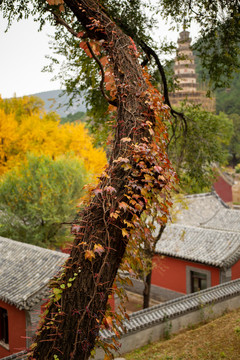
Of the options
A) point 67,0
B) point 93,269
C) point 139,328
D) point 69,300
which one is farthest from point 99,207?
point 139,328

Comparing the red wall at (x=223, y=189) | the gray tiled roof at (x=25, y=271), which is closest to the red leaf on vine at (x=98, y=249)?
the gray tiled roof at (x=25, y=271)

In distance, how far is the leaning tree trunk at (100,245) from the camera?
2521 mm

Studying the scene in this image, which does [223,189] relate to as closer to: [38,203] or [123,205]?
[38,203]

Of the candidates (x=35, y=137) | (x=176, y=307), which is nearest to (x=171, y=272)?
(x=176, y=307)

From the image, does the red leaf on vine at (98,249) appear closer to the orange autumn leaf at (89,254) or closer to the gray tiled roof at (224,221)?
the orange autumn leaf at (89,254)

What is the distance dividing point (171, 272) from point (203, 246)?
1.94 m

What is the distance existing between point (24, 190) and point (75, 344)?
15.6 metres

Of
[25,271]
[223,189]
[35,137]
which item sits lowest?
[223,189]

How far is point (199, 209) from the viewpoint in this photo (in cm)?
2472

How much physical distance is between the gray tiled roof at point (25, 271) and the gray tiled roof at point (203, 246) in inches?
218

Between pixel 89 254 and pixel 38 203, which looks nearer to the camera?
pixel 89 254

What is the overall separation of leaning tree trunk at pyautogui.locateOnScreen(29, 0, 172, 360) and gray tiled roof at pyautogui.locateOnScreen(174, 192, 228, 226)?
19.8 meters

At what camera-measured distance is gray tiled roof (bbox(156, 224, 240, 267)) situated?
14828mm

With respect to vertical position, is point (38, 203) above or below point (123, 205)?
below
